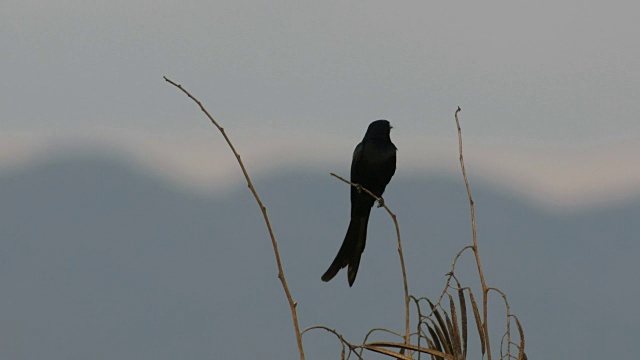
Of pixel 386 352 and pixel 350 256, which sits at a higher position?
pixel 350 256

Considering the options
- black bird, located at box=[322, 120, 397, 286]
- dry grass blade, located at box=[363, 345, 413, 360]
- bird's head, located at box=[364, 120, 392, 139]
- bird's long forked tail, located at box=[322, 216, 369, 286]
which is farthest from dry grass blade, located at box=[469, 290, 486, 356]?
bird's head, located at box=[364, 120, 392, 139]

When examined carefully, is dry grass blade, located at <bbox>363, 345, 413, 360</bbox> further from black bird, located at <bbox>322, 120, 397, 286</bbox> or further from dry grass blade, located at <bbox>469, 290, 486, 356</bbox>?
black bird, located at <bbox>322, 120, 397, 286</bbox>

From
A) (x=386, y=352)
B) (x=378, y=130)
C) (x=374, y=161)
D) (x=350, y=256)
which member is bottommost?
(x=386, y=352)

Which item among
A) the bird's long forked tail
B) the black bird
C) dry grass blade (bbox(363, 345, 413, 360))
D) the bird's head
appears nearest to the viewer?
dry grass blade (bbox(363, 345, 413, 360))

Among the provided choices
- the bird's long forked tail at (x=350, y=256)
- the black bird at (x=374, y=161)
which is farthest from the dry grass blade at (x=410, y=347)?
the black bird at (x=374, y=161)

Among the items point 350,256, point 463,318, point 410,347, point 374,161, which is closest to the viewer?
point 410,347

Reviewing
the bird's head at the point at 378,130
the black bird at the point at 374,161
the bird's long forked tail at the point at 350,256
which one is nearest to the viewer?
the bird's long forked tail at the point at 350,256

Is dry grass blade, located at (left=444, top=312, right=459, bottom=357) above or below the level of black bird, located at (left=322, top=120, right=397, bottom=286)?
below

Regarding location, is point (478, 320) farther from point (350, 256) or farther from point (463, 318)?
point (350, 256)

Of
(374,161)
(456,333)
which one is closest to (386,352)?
(456,333)

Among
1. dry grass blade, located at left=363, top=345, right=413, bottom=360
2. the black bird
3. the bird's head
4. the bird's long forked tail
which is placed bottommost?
dry grass blade, located at left=363, top=345, right=413, bottom=360

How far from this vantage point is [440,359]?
1.99 metres

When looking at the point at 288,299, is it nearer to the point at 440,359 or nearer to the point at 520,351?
the point at 440,359

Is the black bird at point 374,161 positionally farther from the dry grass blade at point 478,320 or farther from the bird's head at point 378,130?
the dry grass blade at point 478,320
